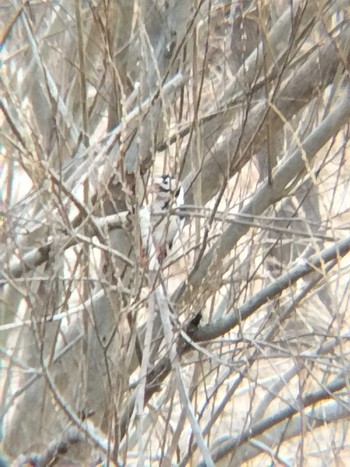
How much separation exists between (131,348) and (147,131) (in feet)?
3.76

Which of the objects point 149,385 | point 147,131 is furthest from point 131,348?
point 147,131

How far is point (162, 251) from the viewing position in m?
2.64

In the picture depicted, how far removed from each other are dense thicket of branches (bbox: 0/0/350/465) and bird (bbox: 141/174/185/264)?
0.04m

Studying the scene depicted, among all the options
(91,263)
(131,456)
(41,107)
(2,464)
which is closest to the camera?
(2,464)

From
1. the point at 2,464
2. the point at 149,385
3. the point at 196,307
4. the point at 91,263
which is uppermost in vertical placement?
the point at 91,263

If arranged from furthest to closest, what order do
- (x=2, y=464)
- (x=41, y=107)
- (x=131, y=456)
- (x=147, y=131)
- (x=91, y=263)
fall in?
(x=41, y=107), (x=131, y=456), (x=147, y=131), (x=91, y=263), (x=2, y=464)

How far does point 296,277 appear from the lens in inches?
102

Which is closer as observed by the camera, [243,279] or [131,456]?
[243,279]

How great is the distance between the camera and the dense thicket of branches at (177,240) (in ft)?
8.29

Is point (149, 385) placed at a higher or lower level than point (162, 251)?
lower

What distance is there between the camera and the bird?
253cm

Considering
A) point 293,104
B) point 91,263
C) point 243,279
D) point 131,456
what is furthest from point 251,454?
point 293,104

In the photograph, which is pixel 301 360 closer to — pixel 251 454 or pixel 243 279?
pixel 243 279

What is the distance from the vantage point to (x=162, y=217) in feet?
8.91
